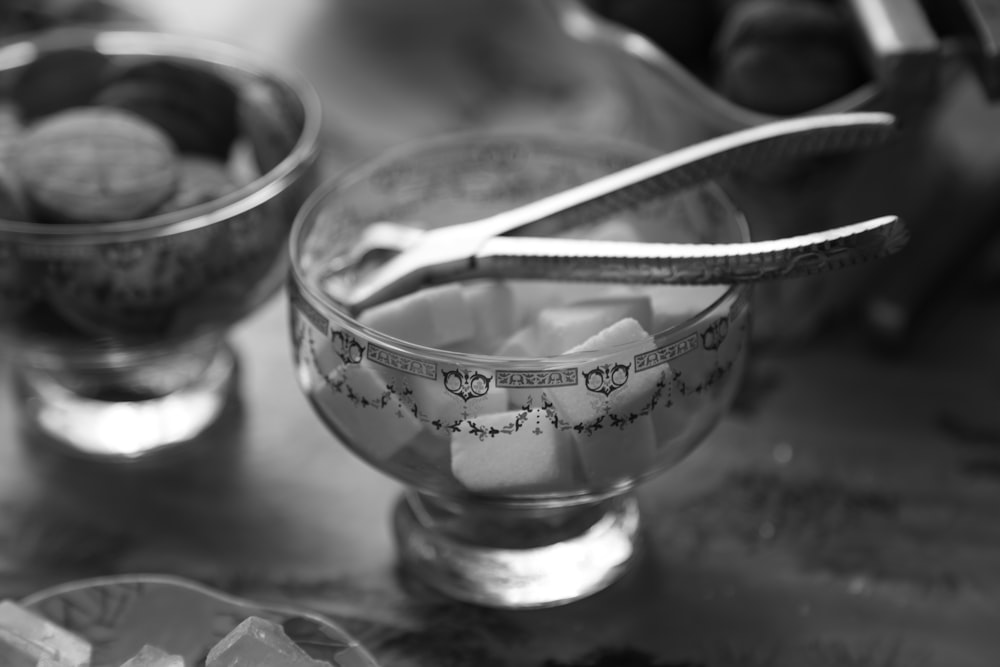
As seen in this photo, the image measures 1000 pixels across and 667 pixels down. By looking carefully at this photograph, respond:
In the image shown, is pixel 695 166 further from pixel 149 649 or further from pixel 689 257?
pixel 149 649

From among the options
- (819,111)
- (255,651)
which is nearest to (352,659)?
(255,651)

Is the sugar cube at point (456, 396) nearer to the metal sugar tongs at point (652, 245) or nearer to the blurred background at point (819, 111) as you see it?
the metal sugar tongs at point (652, 245)

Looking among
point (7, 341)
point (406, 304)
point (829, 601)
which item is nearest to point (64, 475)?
point (7, 341)

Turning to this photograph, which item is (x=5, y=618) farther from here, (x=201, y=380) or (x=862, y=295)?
(x=862, y=295)

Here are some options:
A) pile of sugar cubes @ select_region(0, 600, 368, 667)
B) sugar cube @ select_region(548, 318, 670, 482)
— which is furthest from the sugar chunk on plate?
pile of sugar cubes @ select_region(0, 600, 368, 667)

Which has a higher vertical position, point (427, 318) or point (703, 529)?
point (427, 318)

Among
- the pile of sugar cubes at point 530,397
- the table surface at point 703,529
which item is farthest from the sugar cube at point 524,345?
the table surface at point 703,529
